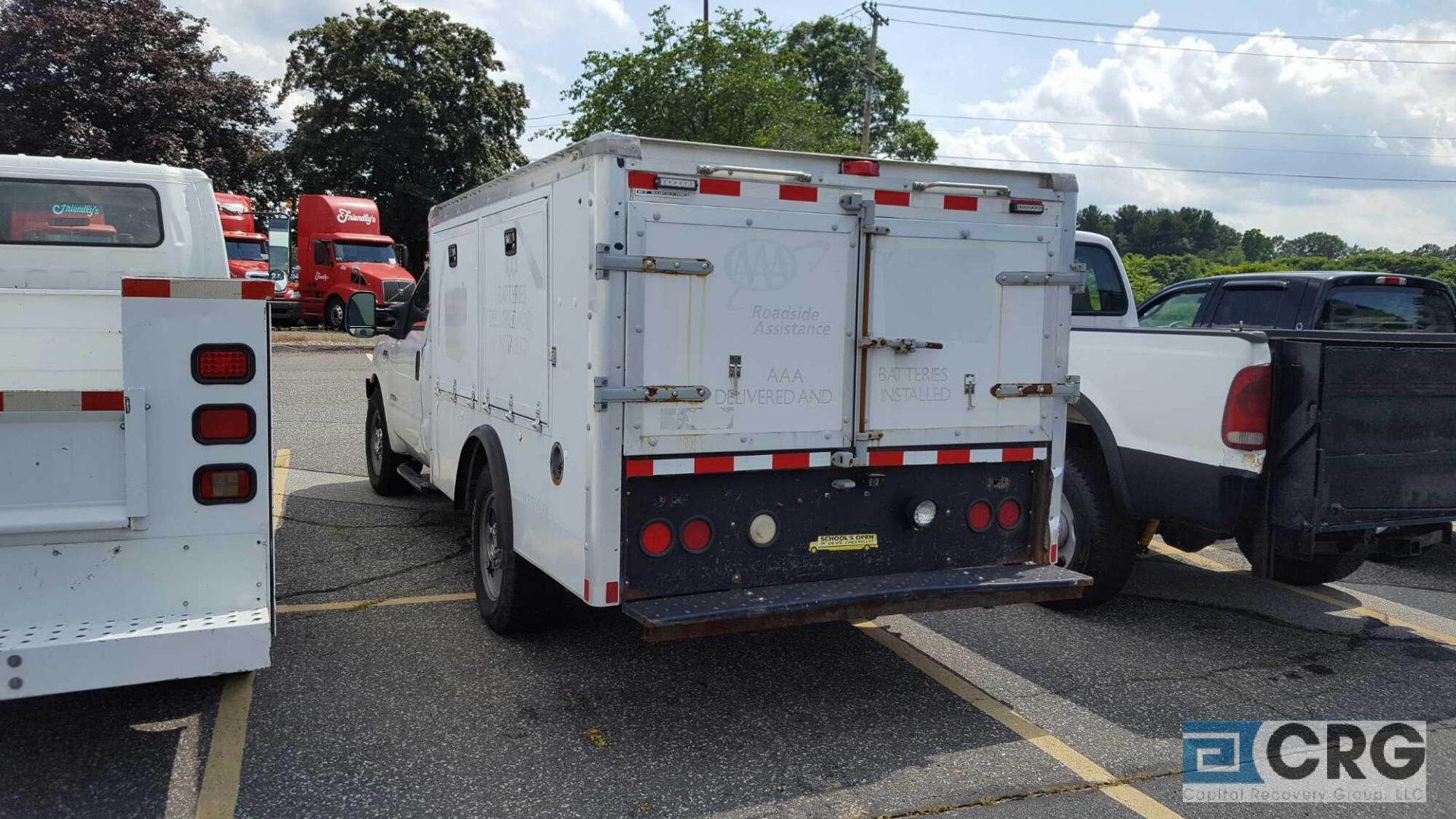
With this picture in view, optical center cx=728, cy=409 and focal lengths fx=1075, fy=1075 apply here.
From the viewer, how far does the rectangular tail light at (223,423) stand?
3.84 metres

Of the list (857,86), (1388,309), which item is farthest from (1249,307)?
(857,86)

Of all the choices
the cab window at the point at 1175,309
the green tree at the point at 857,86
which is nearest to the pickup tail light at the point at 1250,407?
the cab window at the point at 1175,309

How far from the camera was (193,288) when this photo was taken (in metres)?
3.78

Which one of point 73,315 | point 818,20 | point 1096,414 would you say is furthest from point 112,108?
point 818,20

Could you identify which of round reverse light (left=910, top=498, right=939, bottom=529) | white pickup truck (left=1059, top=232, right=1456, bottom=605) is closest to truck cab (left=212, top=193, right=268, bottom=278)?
white pickup truck (left=1059, top=232, right=1456, bottom=605)

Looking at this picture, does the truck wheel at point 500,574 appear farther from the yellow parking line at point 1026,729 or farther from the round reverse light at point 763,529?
the yellow parking line at point 1026,729

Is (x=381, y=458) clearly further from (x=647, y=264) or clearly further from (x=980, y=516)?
(x=980, y=516)

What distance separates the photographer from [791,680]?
4.88 meters

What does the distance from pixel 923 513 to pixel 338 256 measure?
2390cm

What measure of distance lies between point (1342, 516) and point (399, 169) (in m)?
35.9

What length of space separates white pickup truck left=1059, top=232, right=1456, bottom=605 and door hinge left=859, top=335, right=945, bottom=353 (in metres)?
1.66

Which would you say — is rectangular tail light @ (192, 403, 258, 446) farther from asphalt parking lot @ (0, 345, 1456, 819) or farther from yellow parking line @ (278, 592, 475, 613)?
yellow parking line @ (278, 592, 475, 613)

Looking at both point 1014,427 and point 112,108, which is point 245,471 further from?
point 112,108

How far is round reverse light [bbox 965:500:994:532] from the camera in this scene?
4871mm
